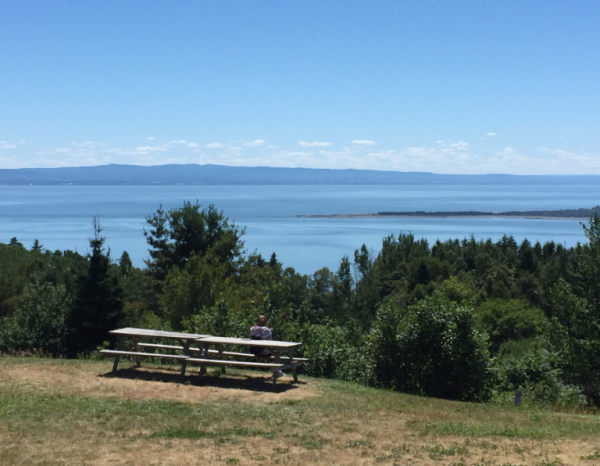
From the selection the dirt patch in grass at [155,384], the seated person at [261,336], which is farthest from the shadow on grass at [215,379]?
the seated person at [261,336]

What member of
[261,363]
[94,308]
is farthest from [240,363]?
[94,308]

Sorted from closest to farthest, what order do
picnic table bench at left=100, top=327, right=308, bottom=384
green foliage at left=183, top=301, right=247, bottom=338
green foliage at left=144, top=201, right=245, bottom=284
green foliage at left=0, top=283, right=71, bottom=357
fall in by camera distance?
picnic table bench at left=100, top=327, right=308, bottom=384
green foliage at left=183, top=301, right=247, bottom=338
green foliage at left=0, top=283, right=71, bottom=357
green foliage at left=144, top=201, right=245, bottom=284

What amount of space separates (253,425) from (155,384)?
319cm

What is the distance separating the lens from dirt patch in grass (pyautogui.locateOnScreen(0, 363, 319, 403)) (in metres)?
10.1

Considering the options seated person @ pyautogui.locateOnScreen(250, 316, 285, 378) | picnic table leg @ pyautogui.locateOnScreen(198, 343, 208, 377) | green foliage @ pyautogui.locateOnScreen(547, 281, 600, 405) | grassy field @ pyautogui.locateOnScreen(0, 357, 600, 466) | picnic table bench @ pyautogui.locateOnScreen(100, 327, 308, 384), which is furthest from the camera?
green foliage @ pyautogui.locateOnScreen(547, 281, 600, 405)

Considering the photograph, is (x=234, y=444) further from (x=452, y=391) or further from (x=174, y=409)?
(x=452, y=391)

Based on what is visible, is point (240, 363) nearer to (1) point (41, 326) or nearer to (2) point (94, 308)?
(2) point (94, 308)

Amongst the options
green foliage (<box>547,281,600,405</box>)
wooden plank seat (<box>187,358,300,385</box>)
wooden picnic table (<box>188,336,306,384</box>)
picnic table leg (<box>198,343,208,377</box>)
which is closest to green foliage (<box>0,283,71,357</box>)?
picnic table leg (<box>198,343,208,377</box>)

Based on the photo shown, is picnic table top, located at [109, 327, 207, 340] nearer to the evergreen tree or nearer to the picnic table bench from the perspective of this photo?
the picnic table bench

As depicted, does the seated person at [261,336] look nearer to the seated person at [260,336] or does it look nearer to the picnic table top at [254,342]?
the seated person at [260,336]

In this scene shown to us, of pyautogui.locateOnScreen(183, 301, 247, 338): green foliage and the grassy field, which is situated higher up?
the grassy field

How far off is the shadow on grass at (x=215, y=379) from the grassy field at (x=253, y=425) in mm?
34

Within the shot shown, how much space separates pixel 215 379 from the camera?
11.3 m

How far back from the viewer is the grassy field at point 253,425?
6.94 m
